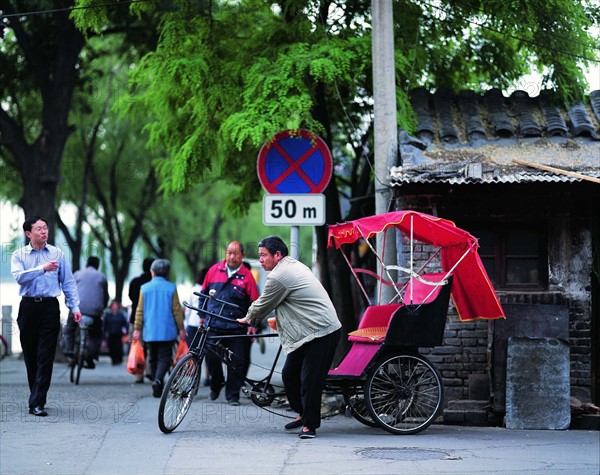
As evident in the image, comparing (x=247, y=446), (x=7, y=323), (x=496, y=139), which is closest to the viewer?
(x=247, y=446)

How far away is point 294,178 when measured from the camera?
11766mm

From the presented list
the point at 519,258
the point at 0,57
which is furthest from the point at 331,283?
the point at 0,57

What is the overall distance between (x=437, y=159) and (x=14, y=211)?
2473 cm

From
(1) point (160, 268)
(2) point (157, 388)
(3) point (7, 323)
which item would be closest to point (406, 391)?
(2) point (157, 388)

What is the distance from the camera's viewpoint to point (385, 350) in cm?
1062

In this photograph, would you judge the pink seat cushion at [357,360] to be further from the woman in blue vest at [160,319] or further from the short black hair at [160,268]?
the short black hair at [160,268]

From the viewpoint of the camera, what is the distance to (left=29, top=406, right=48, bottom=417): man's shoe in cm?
1115

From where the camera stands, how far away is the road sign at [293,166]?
11.7m

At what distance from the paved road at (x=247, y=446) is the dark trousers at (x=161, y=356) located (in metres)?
1.17

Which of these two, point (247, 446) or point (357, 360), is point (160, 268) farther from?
point (247, 446)

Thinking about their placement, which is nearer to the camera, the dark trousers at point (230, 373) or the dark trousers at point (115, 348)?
the dark trousers at point (230, 373)

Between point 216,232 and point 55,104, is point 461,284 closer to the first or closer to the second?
point 55,104

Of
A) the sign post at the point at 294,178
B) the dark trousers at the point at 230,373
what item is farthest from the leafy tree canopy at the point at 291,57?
the dark trousers at the point at 230,373

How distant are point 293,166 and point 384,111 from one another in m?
1.20
